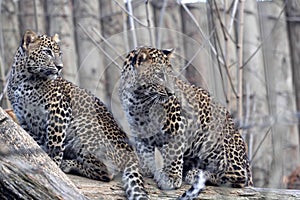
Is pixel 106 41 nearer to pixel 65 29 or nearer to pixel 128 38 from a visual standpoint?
pixel 128 38

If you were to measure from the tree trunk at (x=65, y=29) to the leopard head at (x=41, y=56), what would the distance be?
2902 millimetres

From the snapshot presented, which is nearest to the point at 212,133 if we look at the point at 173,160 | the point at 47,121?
the point at 173,160

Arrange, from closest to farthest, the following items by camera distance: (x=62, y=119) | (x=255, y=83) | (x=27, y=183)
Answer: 1. (x=27, y=183)
2. (x=62, y=119)
3. (x=255, y=83)

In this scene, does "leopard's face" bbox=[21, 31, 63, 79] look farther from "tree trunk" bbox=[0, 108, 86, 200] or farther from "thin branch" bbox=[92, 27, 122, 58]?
"thin branch" bbox=[92, 27, 122, 58]

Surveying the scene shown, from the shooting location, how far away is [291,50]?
7.68 m

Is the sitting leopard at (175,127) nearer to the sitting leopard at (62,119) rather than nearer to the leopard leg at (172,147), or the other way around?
the leopard leg at (172,147)

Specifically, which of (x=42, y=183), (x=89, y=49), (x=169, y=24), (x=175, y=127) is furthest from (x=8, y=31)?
(x=42, y=183)

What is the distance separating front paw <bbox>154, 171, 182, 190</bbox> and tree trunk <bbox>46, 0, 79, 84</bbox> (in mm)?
3283

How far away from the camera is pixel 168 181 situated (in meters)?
4.68

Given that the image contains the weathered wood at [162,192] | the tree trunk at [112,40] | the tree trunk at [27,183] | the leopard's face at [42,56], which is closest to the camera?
the tree trunk at [27,183]

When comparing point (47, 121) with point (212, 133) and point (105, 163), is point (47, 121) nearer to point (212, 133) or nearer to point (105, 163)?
point (105, 163)

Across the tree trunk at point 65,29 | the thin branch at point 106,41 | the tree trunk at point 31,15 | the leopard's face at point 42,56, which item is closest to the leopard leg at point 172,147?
the leopard's face at point 42,56

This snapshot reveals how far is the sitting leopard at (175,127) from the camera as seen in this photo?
470 cm

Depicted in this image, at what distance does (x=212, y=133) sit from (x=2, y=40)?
141 inches
